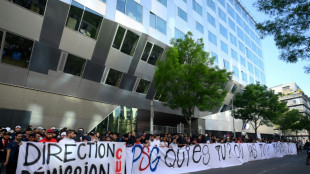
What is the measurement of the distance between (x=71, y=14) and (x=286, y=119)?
5934 cm

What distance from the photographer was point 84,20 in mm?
16281

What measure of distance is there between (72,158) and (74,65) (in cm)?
1140

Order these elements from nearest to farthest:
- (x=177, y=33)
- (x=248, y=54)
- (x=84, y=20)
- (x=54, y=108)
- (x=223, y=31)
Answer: (x=54, y=108) → (x=84, y=20) → (x=177, y=33) → (x=223, y=31) → (x=248, y=54)

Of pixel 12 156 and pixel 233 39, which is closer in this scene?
pixel 12 156

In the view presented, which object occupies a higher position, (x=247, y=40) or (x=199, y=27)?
(x=247, y=40)

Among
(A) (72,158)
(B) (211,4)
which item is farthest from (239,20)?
(A) (72,158)

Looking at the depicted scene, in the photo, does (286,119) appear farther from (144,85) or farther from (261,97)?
(144,85)

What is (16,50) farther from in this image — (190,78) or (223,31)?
(223,31)

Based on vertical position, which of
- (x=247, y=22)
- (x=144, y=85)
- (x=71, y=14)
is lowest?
(x=144, y=85)

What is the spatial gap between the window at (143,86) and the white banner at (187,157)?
37.2 ft

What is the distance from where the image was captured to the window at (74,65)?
16.3 m

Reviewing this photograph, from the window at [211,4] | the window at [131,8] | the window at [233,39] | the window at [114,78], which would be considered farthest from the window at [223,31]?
the window at [114,78]

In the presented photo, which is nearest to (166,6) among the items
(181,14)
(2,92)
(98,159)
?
(181,14)

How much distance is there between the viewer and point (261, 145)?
17.1 meters
